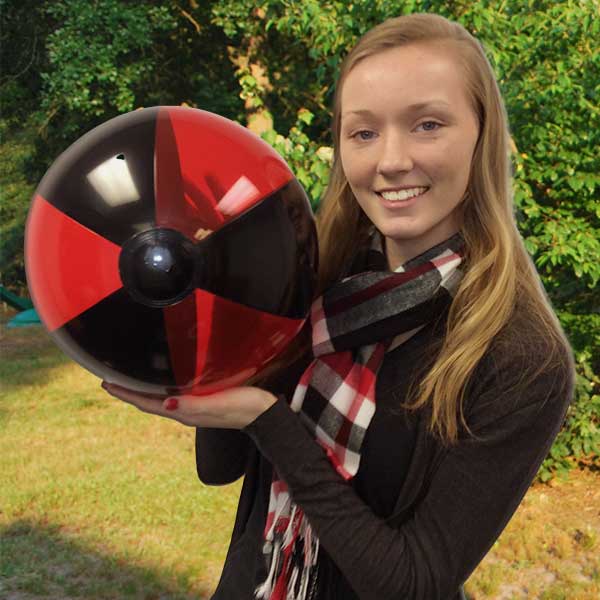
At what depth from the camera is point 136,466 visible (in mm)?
6355

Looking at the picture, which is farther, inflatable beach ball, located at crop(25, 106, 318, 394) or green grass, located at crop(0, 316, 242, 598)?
green grass, located at crop(0, 316, 242, 598)

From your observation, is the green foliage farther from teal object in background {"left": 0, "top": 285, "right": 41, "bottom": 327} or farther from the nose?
teal object in background {"left": 0, "top": 285, "right": 41, "bottom": 327}

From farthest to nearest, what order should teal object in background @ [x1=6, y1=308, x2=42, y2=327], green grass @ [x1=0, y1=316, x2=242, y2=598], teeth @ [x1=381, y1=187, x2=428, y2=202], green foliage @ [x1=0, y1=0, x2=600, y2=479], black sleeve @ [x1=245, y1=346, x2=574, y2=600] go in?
teal object in background @ [x1=6, y1=308, x2=42, y2=327] → green grass @ [x1=0, y1=316, x2=242, y2=598] → green foliage @ [x1=0, y1=0, x2=600, y2=479] → teeth @ [x1=381, y1=187, x2=428, y2=202] → black sleeve @ [x1=245, y1=346, x2=574, y2=600]

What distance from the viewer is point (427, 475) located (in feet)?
4.98

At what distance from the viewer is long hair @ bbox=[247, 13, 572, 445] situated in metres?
1.47

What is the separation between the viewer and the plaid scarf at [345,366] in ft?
5.11

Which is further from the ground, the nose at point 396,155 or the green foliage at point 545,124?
the nose at point 396,155

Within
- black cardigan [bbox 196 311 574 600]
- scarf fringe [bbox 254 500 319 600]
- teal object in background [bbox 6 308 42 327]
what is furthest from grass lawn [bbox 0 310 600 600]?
teal object in background [bbox 6 308 42 327]

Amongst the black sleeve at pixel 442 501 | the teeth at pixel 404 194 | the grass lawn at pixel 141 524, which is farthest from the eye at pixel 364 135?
the grass lawn at pixel 141 524

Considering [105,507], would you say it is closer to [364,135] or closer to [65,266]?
[65,266]

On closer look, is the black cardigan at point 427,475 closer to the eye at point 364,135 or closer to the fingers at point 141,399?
the fingers at point 141,399

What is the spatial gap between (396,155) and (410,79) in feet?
0.45

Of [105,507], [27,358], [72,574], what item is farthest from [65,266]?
[27,358]

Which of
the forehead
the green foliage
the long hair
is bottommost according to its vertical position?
the green foliage
